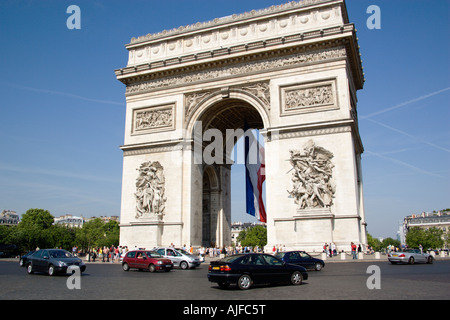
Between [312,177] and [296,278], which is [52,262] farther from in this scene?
[312,177]

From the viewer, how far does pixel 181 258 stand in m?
22.5

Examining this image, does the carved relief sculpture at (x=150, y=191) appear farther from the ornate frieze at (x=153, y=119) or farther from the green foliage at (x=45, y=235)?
the green foliage at (x=45, y=235)

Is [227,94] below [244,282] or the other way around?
the other way around

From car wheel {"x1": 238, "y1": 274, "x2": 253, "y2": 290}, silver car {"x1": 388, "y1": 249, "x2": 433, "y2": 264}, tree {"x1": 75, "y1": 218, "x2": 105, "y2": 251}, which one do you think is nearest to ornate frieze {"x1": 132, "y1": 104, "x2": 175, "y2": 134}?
silver car {"x1": 388, "y1": 249, "x2": 433, "y2": 264}

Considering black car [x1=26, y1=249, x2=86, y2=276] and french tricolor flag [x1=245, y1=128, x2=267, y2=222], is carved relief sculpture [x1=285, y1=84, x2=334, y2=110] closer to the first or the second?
french tricolor flag [x1=245, y1=128, x2=267, y2=222]

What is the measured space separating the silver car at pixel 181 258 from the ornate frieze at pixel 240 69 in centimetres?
1345

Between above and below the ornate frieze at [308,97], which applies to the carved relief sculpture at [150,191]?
below

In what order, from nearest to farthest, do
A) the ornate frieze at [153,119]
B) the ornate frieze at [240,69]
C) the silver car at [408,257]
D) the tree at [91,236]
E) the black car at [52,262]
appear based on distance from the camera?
the black car at [52,262] < the silver car at [408,257] < the ornate frieze at [240,69] < the ornate frieze at [153,119] < the tree at [91,236]

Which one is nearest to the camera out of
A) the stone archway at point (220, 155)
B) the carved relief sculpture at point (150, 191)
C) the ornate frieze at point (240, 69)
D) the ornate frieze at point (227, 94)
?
the ornate frieze at point (240, 69)

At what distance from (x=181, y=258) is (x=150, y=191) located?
330 inches

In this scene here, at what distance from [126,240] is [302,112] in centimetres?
1565

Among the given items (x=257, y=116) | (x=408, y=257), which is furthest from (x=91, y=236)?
(x=408, y=257)

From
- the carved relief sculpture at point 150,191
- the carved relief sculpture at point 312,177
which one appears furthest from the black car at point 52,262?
the carved relief sculpture at point 312,177

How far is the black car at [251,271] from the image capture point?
1155 cm
